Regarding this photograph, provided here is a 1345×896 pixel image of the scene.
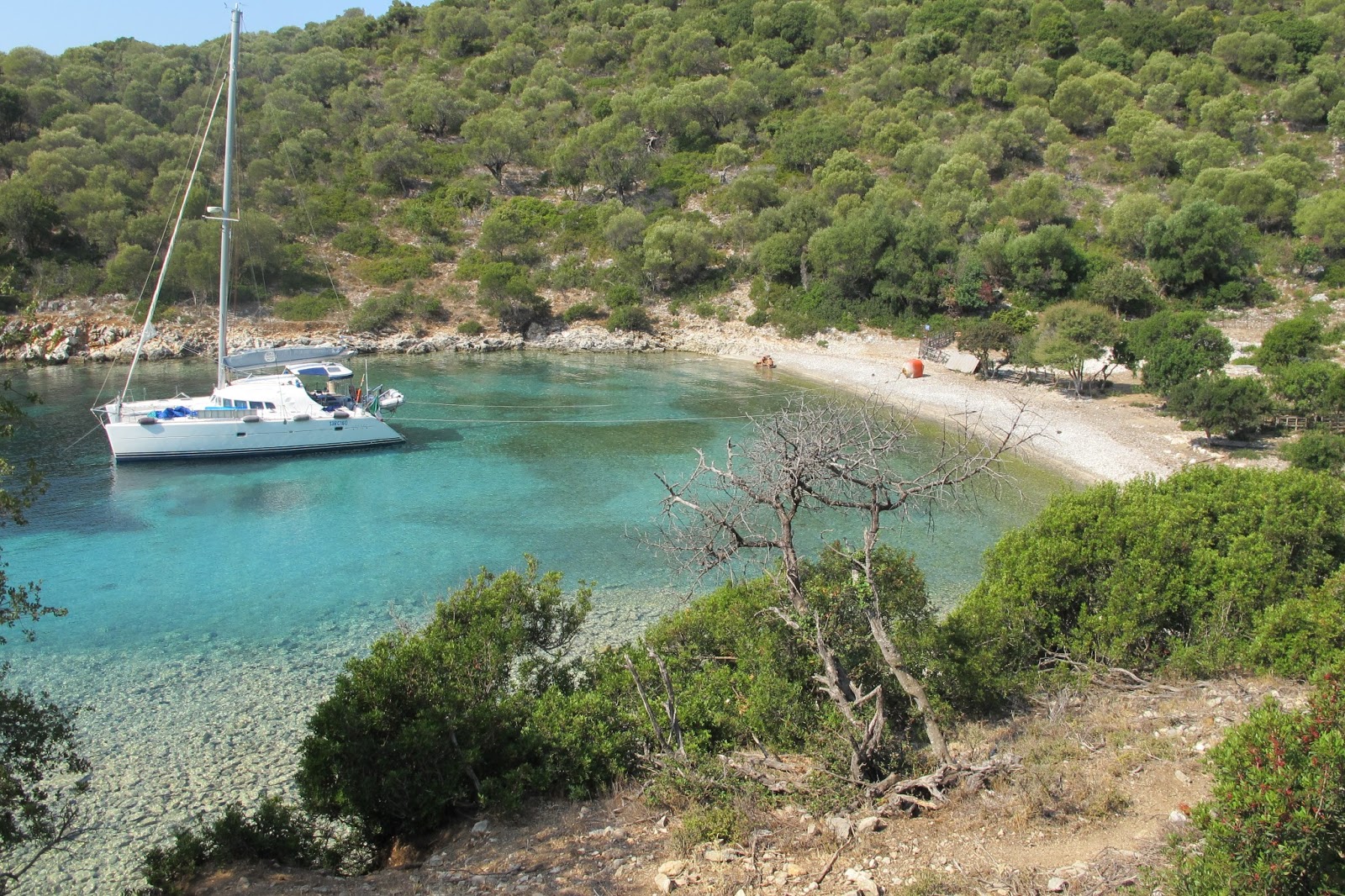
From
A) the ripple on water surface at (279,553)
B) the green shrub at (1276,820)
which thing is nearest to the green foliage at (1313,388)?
the ripple on water surface at (279,553)

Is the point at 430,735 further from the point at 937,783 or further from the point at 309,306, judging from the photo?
the point at 309,306

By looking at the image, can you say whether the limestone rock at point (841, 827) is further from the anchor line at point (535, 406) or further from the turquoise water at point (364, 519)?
the anchor line at point (535, 406)

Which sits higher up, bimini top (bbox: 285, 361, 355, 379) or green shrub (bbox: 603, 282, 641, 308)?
green shrub (bbox: 603, 282, 641, 308)

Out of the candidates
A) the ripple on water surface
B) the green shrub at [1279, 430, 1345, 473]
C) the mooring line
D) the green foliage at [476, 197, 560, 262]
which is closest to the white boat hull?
the ripple on water surface

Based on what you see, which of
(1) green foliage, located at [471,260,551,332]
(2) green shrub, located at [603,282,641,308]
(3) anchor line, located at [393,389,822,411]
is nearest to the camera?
(3) anchor line, located at [393,389,822,411]

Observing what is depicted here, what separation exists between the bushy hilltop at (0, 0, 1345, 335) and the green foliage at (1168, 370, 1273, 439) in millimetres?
17002

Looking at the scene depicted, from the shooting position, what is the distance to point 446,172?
6247 centimetres

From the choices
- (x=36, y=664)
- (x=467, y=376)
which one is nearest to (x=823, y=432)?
(x=36, y=664)

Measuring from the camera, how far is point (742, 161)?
201ft

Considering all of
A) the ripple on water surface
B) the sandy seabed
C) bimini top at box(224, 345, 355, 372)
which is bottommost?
the sandy seabed

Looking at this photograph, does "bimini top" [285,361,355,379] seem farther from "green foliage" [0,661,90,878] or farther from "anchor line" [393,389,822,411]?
"green foliage" [0,661,90,878]

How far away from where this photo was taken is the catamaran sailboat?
24.8 meters

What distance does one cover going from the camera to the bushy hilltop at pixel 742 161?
44500mm

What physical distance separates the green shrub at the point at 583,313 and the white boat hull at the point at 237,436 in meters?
22.8
